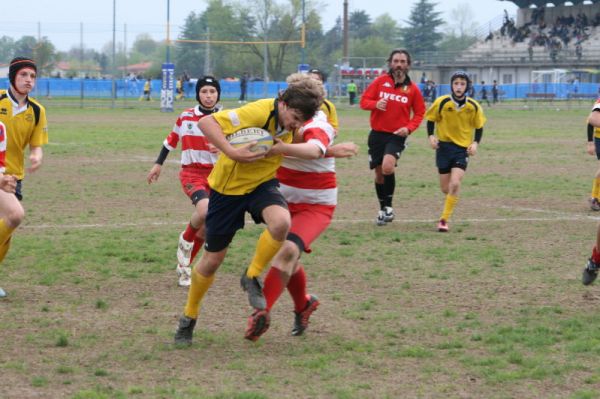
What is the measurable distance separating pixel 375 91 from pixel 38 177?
7.26 metres

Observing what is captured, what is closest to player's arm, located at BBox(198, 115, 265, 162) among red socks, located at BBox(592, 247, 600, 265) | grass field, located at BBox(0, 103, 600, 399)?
grass field, located at BBox(0, 103, 600, 399)

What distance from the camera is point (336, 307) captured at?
7602 millimetres

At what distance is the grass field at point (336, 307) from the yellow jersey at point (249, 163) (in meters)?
1.05

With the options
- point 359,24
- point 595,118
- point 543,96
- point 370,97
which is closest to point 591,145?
point 370,97

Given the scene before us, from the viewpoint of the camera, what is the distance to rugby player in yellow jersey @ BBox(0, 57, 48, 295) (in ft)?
25.6

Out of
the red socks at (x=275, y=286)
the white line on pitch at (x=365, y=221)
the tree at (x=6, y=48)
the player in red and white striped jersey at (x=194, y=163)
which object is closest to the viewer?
the red socks at (x=275, y=286)

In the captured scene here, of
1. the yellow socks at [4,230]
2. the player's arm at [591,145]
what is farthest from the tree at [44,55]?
the yellow socks at [4,230]

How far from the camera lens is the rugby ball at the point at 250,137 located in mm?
6074

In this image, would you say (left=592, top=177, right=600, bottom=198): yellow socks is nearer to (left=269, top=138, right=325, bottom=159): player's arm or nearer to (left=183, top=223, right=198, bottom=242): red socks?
(left=183, top=223, right=198, bottom=242): red socks

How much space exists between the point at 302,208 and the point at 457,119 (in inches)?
233

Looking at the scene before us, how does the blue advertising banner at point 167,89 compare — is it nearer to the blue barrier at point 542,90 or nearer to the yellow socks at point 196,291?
the blue barrier at point 542,90

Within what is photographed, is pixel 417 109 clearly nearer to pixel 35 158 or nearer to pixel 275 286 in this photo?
pixel 35 158

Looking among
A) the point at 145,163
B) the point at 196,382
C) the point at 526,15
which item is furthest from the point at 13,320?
the point at 526,15

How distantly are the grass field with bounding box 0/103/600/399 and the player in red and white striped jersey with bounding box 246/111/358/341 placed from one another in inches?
12.8
